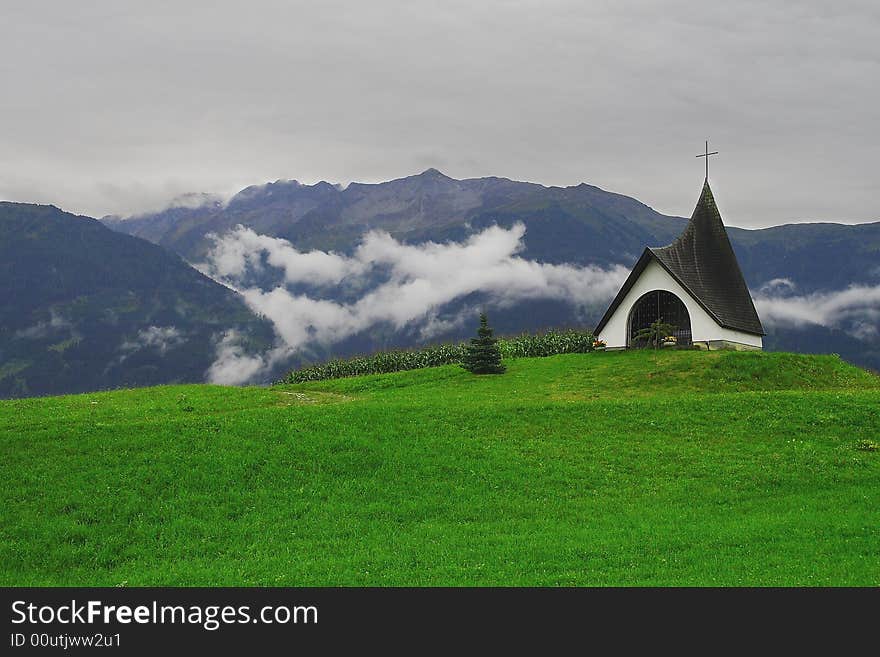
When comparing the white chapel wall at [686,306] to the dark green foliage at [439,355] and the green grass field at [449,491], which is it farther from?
the green grass field at [449,491]

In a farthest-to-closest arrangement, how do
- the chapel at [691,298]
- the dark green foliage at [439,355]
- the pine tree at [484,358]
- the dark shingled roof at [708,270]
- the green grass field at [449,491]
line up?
1. the dark green foliage at [439,355]
2. the dark shingled roof at [708,270]
3. the chapel at [691,298]
4. the pine tree at [484,358]
5. the green grass field at [449,491]

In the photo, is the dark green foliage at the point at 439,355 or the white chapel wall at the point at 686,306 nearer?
the white chapel wall at the point at 686,306

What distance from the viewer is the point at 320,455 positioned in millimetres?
20031

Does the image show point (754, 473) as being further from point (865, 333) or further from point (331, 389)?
point (865, 333)

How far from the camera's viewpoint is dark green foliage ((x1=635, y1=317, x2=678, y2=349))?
128 ft

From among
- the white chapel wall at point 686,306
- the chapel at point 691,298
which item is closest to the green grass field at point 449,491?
the white chapel wall at point 686,306

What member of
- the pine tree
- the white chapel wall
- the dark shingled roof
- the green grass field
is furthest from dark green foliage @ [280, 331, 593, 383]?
the green grass field

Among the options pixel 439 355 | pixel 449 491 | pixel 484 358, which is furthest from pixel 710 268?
pixel 449 491

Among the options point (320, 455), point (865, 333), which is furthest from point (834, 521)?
point (865, 333)

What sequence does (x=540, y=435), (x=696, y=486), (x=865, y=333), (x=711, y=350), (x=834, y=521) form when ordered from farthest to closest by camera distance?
(x=865, y=333)
(x=711, y=350)
(x=540, y=435)
(x=696, y=486)
(x=834, y=521)

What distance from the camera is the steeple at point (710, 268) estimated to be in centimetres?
3909

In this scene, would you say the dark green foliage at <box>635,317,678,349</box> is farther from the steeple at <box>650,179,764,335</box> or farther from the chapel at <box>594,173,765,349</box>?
the steeple at <box>650,179,764,335</box>

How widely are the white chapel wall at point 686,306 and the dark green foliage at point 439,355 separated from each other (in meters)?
1.70

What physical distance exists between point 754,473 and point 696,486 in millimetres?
1655
